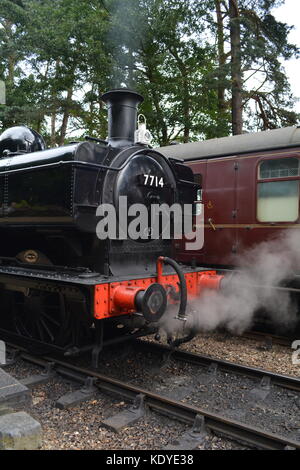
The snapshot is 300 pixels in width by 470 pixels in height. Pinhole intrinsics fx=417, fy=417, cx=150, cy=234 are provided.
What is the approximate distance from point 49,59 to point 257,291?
469 inches

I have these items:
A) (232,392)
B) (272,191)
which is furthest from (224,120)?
(232,392)

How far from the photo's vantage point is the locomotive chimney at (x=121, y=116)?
523 centimetres

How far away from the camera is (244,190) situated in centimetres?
683

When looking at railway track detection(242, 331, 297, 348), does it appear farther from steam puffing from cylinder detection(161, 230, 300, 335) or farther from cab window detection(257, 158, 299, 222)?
cab window detection(257, 158, 299, 222)

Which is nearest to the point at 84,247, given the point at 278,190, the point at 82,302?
the point at 82,302

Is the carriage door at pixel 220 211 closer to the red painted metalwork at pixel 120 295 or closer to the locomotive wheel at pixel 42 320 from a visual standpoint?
the red painted metalwork at pixel 120 295

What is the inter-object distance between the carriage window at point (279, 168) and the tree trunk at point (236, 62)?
7.46 meters

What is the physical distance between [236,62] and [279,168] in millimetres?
7927

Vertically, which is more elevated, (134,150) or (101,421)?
(134,150)

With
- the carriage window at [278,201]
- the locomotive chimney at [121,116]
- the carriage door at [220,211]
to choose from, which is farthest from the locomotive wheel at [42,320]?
the carriage window at [278,201]

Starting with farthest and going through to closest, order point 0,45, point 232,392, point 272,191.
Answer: point 0,45 → point 272,191 → point 232,392

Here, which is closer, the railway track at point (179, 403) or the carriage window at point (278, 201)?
the railway track at point (179, 403)
